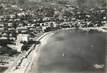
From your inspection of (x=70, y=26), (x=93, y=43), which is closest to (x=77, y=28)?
(x=70, y=26)

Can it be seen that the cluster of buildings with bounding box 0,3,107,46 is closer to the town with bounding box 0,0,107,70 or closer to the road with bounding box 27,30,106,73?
the town with bounding box 0,0,107,70

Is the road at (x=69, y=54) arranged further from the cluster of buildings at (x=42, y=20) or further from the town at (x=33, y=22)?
the cluster of buildings at (x=42, y=20)

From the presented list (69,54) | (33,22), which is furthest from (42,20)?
(69,54)

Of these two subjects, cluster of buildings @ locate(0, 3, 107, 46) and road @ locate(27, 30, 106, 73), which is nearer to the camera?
road @ locate(27, 30, 106, 73)

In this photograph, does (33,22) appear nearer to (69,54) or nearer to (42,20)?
(42,20)

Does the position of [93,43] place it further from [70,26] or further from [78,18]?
[78,18]

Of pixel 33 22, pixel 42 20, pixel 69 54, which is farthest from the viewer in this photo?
pixel 42 20

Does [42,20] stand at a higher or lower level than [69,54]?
lower

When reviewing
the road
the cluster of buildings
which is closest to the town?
the cluster of buildings
